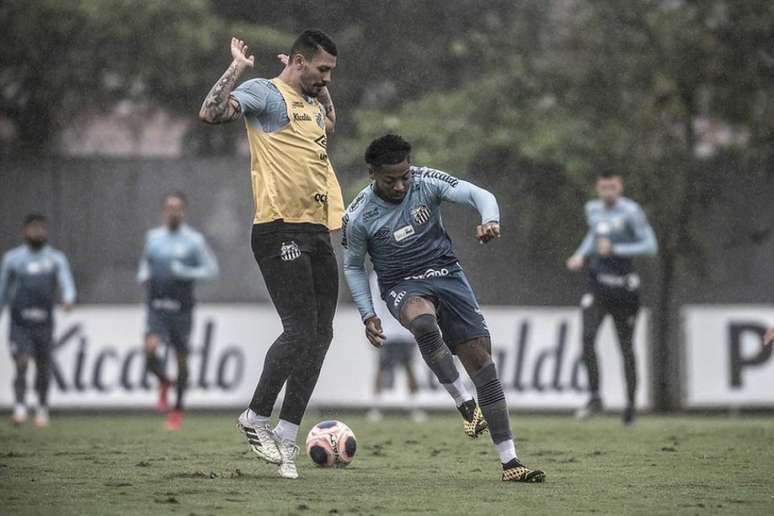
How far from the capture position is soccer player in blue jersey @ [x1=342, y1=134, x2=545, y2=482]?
9305mm

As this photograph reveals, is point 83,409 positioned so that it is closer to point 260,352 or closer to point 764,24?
point 260,352

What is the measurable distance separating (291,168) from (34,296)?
999cm

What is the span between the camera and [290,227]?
31.6 ft

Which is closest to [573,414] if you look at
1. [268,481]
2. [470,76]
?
[470,76]

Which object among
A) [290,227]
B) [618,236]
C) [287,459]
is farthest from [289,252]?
[618,236]

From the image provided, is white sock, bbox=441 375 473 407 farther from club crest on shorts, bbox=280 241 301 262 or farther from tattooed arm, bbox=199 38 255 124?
tattooed arm, bbox=199 38 255 124

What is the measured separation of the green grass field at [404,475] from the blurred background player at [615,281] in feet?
3.94

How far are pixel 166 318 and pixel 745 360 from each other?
717 cm

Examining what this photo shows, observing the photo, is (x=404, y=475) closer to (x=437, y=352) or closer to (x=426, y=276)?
(x=437, y=352)

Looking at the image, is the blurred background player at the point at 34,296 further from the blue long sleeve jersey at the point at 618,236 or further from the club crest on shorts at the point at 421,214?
the club crest on shorts at the point at 421,214

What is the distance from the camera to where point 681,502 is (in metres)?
8.27

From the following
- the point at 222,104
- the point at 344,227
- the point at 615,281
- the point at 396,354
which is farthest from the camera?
the point at 396,354

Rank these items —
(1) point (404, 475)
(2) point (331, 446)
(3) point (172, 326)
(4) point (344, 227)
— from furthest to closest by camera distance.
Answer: (3) point (172, 326) → (2) point (331, 446) → (1) point (404, 475) → (4) point (344, 227)

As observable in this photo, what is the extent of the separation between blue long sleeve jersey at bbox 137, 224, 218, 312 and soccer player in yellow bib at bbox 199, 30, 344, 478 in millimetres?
8453
